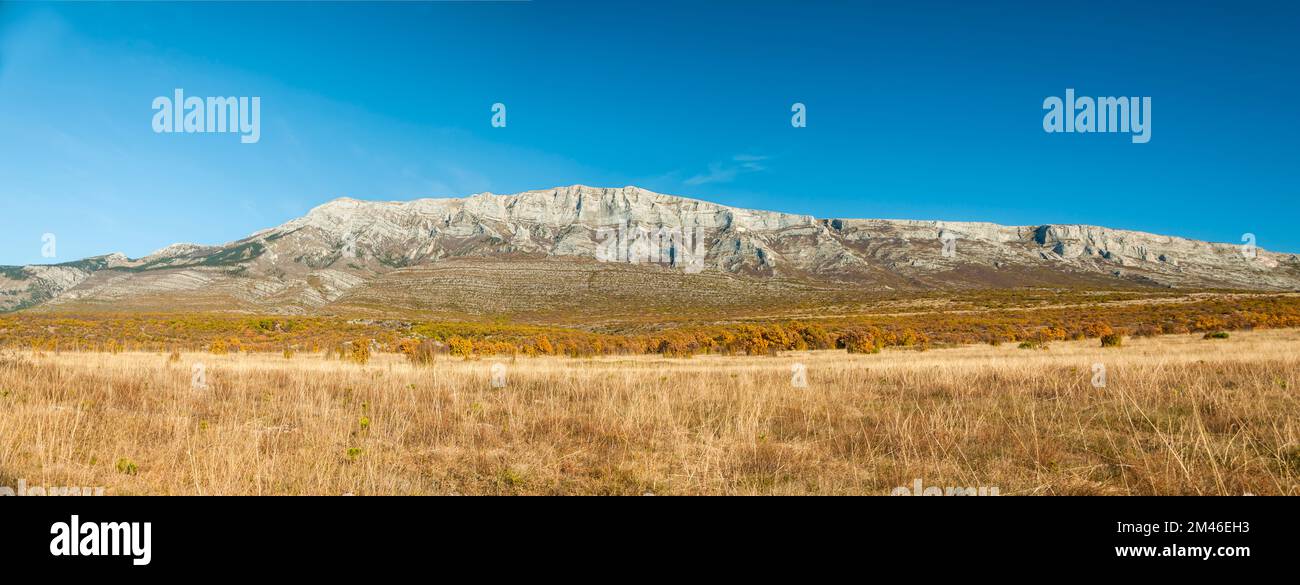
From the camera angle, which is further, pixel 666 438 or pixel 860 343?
pixel 860 343

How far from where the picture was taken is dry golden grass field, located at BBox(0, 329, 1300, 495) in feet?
13.9

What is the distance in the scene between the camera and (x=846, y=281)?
560 feet

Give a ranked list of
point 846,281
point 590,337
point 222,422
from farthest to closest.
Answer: point 846,281 → point 590,337 → point 222,422

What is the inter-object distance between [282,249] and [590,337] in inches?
7895

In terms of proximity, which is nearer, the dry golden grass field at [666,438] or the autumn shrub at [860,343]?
the dry golden grass field at [666,438]

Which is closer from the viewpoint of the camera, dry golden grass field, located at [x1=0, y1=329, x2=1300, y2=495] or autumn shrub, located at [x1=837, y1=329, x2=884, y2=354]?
dry golden grass field, located at [x1=0, y1=329, x2=1300, y2=495]

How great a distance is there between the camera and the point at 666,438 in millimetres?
5828

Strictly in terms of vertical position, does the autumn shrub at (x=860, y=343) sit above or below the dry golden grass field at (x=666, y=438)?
below

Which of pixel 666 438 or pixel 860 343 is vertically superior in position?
pixel 666 438

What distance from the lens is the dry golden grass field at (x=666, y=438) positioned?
4.23 m
